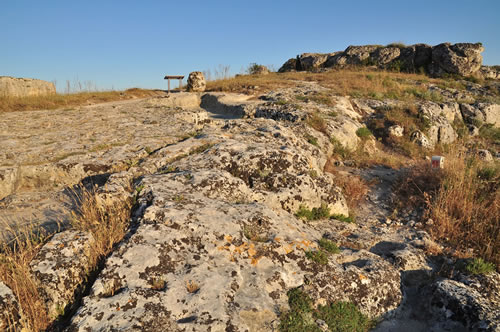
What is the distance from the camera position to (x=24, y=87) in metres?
14.6

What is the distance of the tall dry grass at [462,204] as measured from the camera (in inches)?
Answer: 190

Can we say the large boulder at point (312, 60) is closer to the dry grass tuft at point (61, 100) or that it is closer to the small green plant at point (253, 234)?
the dry grass tuft at point (61, 100)

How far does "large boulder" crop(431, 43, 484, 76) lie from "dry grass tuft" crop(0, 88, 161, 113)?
22.5 m

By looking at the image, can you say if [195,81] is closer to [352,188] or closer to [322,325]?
[352,188]

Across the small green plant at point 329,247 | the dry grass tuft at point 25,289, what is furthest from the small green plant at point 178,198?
the small green plant at point 329,247

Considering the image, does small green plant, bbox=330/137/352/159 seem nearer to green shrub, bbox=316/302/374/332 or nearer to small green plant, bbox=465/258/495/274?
small green plant, bbox=465/258/495/274

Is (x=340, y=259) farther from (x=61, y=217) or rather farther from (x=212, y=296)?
(x=61, y=217)

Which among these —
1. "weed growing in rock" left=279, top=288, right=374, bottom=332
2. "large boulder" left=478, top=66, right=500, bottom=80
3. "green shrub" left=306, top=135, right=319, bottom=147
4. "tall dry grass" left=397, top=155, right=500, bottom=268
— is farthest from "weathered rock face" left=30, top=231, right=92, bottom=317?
"large boulder" left=478, top=66, right=500, bottom=80

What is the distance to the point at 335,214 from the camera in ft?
17.6

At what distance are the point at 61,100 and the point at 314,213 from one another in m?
14.1

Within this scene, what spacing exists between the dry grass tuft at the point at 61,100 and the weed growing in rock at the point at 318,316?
13.8 metres

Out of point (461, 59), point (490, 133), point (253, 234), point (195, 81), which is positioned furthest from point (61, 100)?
point (461, 59)

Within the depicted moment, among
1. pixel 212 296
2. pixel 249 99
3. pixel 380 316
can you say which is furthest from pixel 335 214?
pixel 249 99

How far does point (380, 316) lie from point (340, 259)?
→ 0.75 metres
